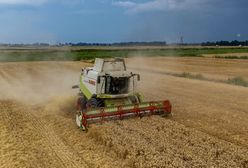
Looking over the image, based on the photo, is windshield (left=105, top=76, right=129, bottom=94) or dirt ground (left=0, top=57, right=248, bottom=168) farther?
windshield (left=105, top=76, right=129, bottom=94)

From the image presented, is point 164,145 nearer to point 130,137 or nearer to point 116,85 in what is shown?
point 130,137

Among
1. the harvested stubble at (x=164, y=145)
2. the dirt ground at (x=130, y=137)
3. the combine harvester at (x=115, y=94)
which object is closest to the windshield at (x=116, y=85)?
the combine harvester at (x=115, y=94)

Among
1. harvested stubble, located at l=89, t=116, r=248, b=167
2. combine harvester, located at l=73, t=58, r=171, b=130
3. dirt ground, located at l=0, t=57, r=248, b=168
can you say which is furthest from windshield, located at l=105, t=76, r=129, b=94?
harvested stubble, located at l=89, t=116, r=248, b=167

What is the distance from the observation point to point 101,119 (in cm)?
1397

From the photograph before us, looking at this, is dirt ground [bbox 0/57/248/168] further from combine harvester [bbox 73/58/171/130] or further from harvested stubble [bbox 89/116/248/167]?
combine harvester [bbox 73/58/171/130]

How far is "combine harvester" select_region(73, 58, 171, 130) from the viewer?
14383 millimetres

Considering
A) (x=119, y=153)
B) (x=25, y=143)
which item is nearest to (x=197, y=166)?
(x=119, y=153)

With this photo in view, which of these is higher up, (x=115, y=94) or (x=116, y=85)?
(x=116, y=85)

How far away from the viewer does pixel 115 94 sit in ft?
49.4

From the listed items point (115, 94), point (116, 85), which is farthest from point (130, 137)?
point (116, 85)

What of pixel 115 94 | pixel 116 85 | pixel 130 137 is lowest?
pixel 130 137

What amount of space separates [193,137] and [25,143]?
5031 millimetres

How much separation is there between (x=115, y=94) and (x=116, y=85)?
0.34m

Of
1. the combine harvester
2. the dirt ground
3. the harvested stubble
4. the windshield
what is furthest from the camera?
the windshield
